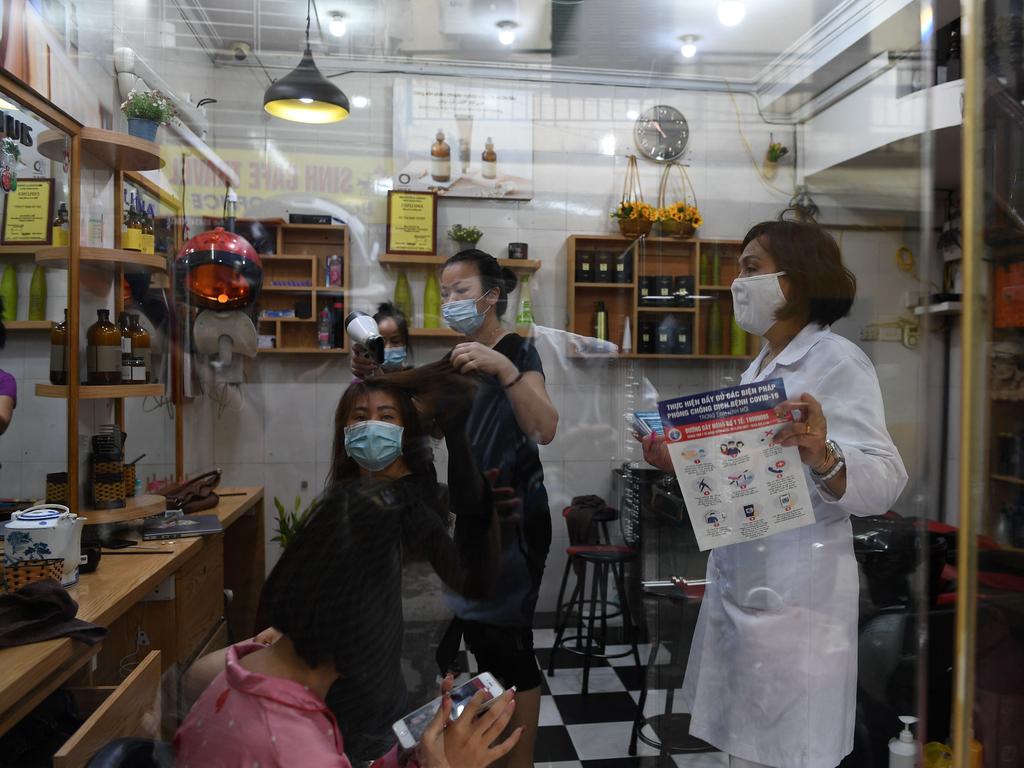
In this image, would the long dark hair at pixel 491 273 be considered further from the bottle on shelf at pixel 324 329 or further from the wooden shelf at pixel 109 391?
the wooden shelf at pixel 109 391

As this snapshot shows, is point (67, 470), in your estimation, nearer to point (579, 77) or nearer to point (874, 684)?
point (579, 77)

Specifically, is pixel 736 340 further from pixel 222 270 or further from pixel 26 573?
pixel 26 573

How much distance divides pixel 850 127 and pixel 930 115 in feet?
0.50

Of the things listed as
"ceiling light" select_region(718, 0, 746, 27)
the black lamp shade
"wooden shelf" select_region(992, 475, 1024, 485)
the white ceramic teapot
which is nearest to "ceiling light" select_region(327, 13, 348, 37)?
the black lamp shade

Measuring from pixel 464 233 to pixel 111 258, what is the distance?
811 millimetres

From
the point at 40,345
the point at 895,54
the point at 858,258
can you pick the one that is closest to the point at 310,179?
the point at 40,345

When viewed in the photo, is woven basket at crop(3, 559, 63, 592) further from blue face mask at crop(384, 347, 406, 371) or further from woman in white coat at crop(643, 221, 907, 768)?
woman in white coat at crop(643, 221, 907, 768)

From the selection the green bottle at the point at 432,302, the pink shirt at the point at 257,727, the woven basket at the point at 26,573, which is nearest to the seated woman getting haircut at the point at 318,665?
the pink shirt at the point at 257,727

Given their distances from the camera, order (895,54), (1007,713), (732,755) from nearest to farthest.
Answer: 1. (1007,713)
2. (732,755)
3. (895,54)

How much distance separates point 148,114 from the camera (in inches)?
55.2

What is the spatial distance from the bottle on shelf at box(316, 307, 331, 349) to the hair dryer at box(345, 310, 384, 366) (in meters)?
0.03

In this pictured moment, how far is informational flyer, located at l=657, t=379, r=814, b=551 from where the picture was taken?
4.00ft

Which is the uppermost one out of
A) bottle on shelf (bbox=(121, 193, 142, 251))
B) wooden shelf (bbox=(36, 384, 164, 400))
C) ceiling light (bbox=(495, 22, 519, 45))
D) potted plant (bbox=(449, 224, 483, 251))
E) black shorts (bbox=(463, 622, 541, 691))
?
ceiling light (bbox=(495, 22, 519, 45))

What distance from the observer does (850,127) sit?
59.4 inches
